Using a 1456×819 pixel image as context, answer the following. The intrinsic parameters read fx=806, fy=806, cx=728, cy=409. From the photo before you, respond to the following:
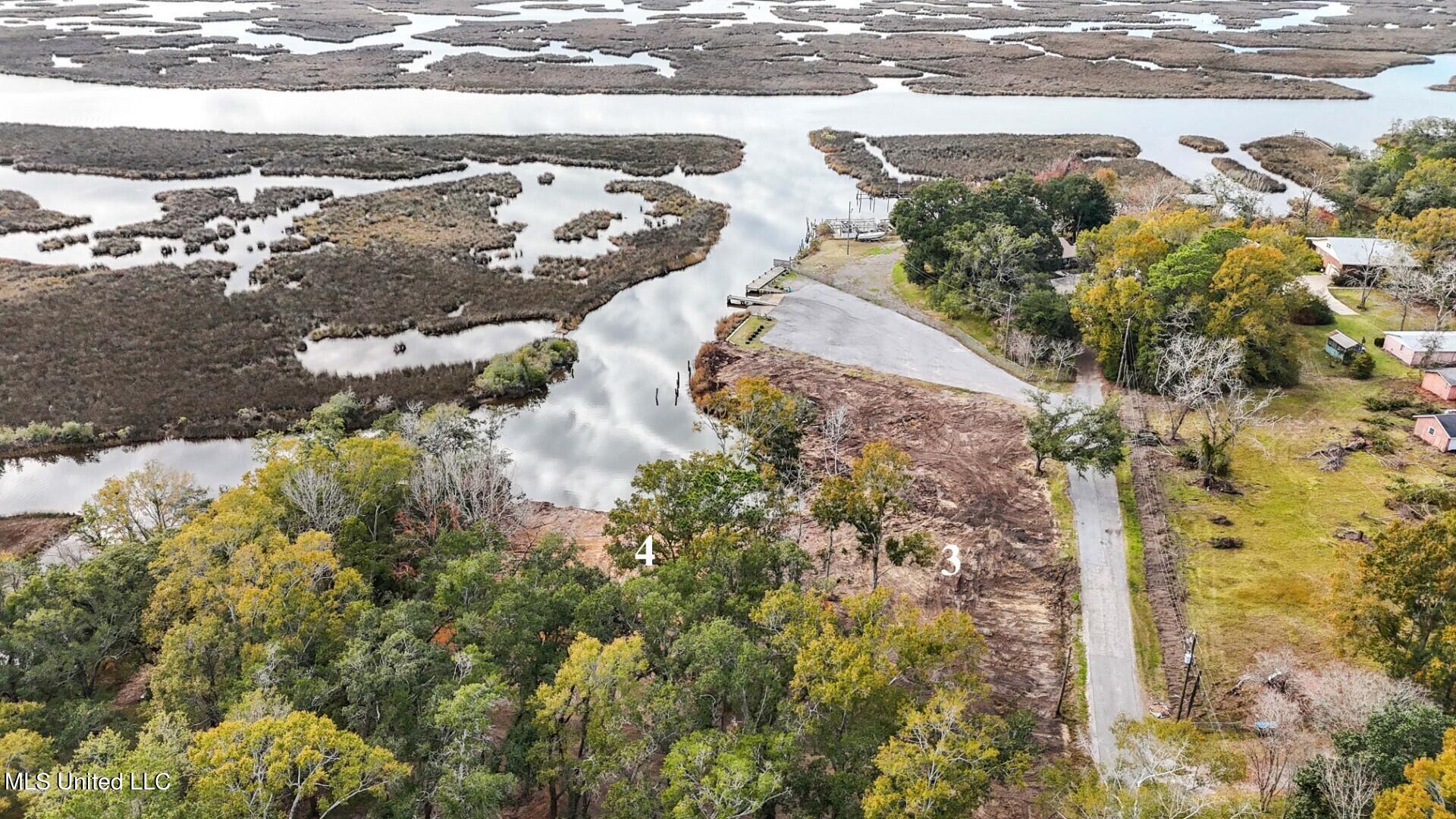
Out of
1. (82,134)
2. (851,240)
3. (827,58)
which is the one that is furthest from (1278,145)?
(82,134)

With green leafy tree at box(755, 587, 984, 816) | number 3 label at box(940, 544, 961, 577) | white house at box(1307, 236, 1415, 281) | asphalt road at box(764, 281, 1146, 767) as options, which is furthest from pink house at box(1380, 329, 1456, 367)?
green leafy tree at box(755, 587, 984, 816)

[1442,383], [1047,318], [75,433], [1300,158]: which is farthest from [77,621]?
[1300,158]

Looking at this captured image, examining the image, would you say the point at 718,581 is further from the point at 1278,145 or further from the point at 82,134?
the point at 82,134

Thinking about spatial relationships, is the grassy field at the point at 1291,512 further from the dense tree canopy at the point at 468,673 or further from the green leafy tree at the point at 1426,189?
the green leafy tree at the point at 1426,189

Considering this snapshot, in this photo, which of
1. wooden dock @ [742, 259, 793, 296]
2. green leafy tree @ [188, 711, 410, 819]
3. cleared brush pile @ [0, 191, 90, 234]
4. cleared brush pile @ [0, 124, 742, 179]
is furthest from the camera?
cleared brush pile @ [0, 124, 742, 179]

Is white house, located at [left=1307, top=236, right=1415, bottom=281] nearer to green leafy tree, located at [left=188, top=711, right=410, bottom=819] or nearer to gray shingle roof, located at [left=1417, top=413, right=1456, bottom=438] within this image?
gray shingle roof, located at [left=1417, top=413, right=1456, bottom=438]

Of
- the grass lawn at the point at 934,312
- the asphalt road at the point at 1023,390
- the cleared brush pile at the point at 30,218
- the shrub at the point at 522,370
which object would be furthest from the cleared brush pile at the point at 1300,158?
the cleared brush pile at the point at 30,218
